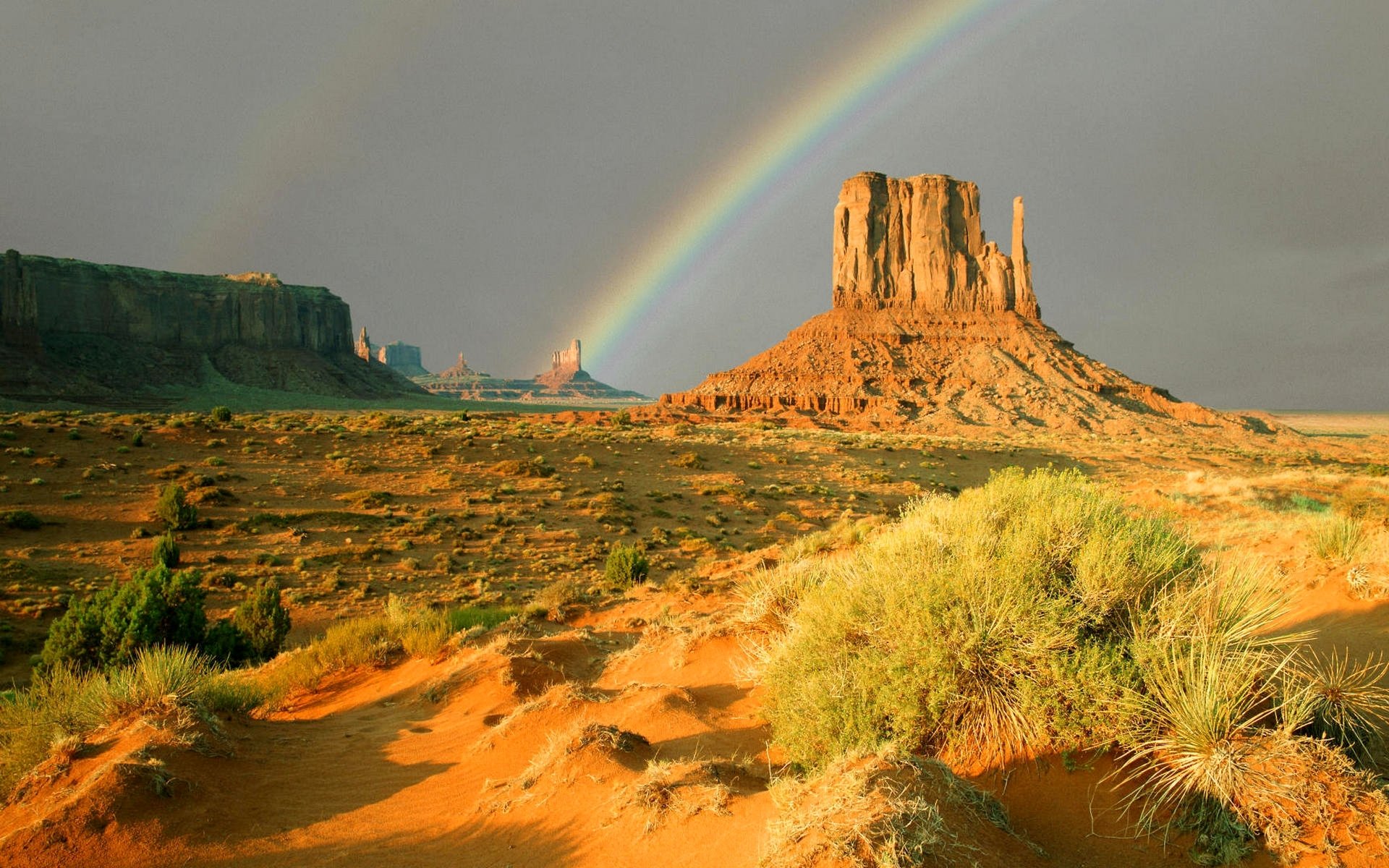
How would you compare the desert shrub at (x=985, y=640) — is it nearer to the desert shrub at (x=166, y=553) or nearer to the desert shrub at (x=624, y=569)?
the desert shrub at (x=624, y=569)

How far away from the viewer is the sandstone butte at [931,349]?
77.8m

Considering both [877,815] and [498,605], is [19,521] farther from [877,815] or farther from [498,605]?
[877,815]

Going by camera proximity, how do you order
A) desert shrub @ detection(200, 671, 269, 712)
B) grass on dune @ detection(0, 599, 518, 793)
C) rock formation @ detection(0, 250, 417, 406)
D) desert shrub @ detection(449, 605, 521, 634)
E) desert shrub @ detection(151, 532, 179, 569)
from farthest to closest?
rock formation @ detection(0, 250, 417, 406)
desert shrub @ detection(151, 532, 179, 569)
desert shrub @ detection(449, 605, 521, 634)
desert shrub @ detection(200, 671, 269, 712)
grass on dune @ detection(0, 599, 518, 793)

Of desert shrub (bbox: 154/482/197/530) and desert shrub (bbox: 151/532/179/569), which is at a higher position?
desert shrub (bbox: 154/482/197/530)

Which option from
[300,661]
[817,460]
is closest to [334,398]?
[817,460]

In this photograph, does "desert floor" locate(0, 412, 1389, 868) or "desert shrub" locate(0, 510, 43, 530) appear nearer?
"desert floor" locate(0, 412, 1389, 868)

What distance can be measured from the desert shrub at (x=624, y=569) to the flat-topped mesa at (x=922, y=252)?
9056 cm

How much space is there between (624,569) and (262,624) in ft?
25.7

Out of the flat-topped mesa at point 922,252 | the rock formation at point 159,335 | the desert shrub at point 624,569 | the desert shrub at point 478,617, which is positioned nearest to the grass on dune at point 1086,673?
the desert shrub at point 478,617

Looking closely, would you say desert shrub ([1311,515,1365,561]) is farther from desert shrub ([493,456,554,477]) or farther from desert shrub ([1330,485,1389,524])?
desert shrub ([493,456,554,477])

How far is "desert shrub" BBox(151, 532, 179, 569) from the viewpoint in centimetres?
1850

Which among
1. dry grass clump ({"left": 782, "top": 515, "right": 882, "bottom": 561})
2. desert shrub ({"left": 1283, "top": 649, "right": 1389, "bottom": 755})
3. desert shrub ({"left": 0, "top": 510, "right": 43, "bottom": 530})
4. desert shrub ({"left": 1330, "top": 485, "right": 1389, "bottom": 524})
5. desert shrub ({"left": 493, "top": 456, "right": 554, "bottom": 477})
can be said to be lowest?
desert shrub ({"left": 0, "top": 510, "right": 43, "bottom": 530})

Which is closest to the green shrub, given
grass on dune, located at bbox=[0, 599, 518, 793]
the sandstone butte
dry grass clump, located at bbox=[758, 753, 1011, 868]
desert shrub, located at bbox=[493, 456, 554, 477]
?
grass on dune, located at bbox=[0, 599, 518, 793]

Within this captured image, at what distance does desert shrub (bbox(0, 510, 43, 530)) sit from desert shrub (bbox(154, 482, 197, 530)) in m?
2.95
